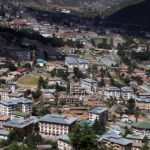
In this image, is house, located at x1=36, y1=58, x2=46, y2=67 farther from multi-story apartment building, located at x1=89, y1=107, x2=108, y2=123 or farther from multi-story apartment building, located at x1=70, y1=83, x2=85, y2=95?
multi-story apartment building, located at x1=89, y1=107, x2=108, y2=123

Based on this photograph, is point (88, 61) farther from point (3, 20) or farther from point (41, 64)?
point (3, 20)

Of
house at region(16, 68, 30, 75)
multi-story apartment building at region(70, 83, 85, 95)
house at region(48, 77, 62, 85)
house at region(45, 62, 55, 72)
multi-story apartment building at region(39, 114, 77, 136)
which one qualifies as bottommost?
multi-story apartment building at region(39, 114, 77, 136)

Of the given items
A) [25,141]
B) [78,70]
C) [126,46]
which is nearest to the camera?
[25,141]

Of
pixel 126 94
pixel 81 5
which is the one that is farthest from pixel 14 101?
pixel 81 5

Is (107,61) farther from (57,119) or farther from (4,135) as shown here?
(4,135)

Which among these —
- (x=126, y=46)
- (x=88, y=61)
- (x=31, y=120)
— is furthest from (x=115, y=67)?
(x=31, y=120)

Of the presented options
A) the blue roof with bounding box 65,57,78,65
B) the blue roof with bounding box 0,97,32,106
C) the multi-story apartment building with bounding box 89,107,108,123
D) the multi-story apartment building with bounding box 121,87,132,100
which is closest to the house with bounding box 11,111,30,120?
the blue roof with bounding box 0,97,32,106
